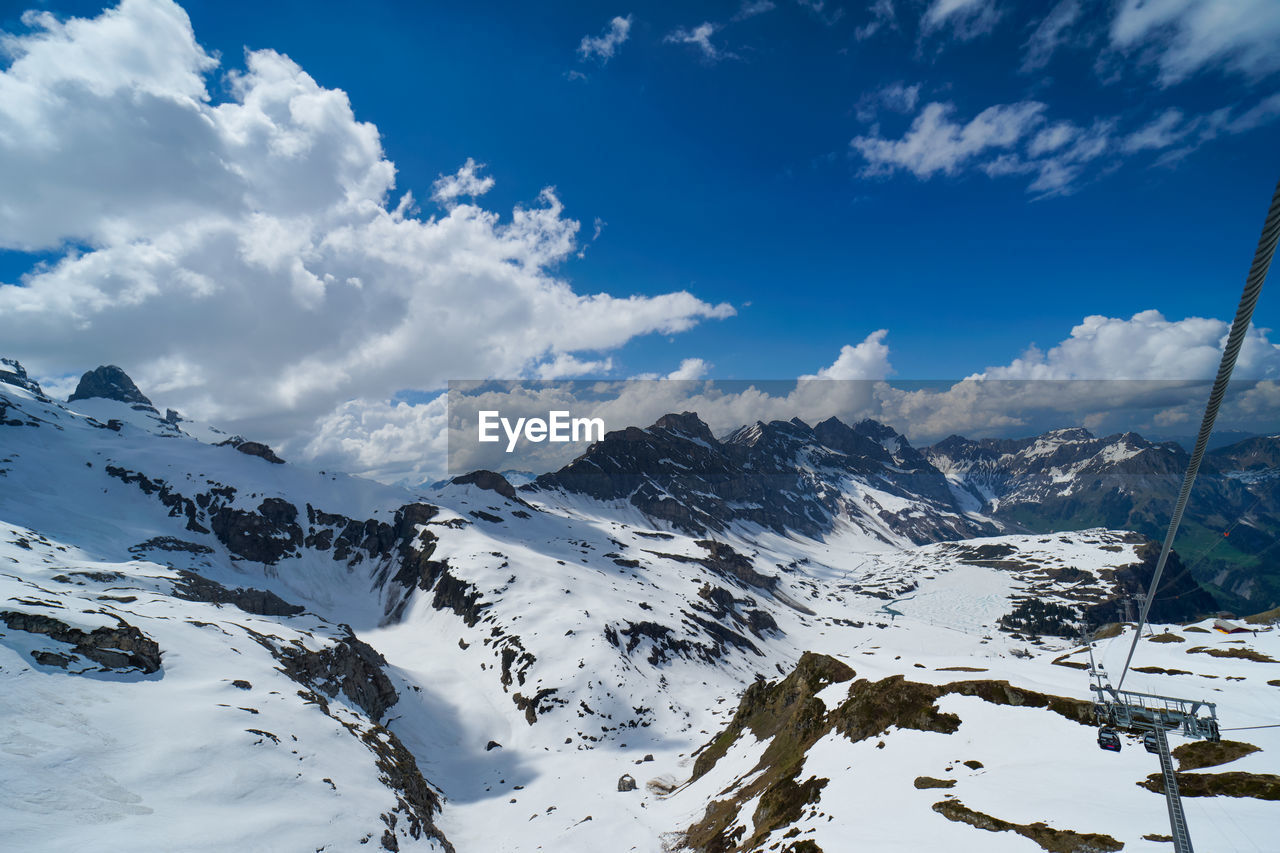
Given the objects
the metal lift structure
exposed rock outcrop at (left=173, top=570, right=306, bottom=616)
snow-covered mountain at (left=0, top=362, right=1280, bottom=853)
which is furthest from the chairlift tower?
exposed rock outcrop at (left=173, top=570, right=306, bottom=616)

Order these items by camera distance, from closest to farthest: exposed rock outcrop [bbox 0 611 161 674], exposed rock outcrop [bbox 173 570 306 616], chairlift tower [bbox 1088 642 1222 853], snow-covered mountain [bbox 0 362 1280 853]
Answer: chairlift tower [bbox 1088 642 1222 853], snow-covered mountain [bbox 0 362 1280 853], exposed rock outcrop [bbox 0 611 161 674], exposed rock outcrop [bbox 173 570 306 616]

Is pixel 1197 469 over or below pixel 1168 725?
over

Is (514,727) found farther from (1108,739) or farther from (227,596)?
(1108,739)

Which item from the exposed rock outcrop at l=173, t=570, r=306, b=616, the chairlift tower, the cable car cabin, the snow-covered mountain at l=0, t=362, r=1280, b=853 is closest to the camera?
the chairlift tower

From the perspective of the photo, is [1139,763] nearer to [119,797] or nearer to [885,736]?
[885,736]

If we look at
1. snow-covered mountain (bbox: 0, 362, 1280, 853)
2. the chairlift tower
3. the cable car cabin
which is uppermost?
the chairlift tower

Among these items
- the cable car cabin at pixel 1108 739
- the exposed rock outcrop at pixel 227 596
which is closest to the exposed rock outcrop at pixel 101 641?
the exposed rock outcrop at pixel 227 596

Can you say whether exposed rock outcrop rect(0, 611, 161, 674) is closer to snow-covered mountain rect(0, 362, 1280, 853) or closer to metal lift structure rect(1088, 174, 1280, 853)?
snow-covered mountain rect(0, 362, 1280, 853)

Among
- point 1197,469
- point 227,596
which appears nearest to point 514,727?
point 227,596

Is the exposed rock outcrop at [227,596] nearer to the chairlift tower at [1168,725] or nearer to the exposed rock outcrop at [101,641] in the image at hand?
the exposed rock outcrop at [101,641]

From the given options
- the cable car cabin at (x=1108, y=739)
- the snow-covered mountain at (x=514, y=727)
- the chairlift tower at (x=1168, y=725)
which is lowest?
the snow-covered mountain at (x=514, y=727)

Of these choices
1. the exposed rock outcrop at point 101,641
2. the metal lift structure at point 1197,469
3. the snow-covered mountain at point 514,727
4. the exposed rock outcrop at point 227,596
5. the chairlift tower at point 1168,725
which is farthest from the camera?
the exposed rock outcrop at point 227,596
